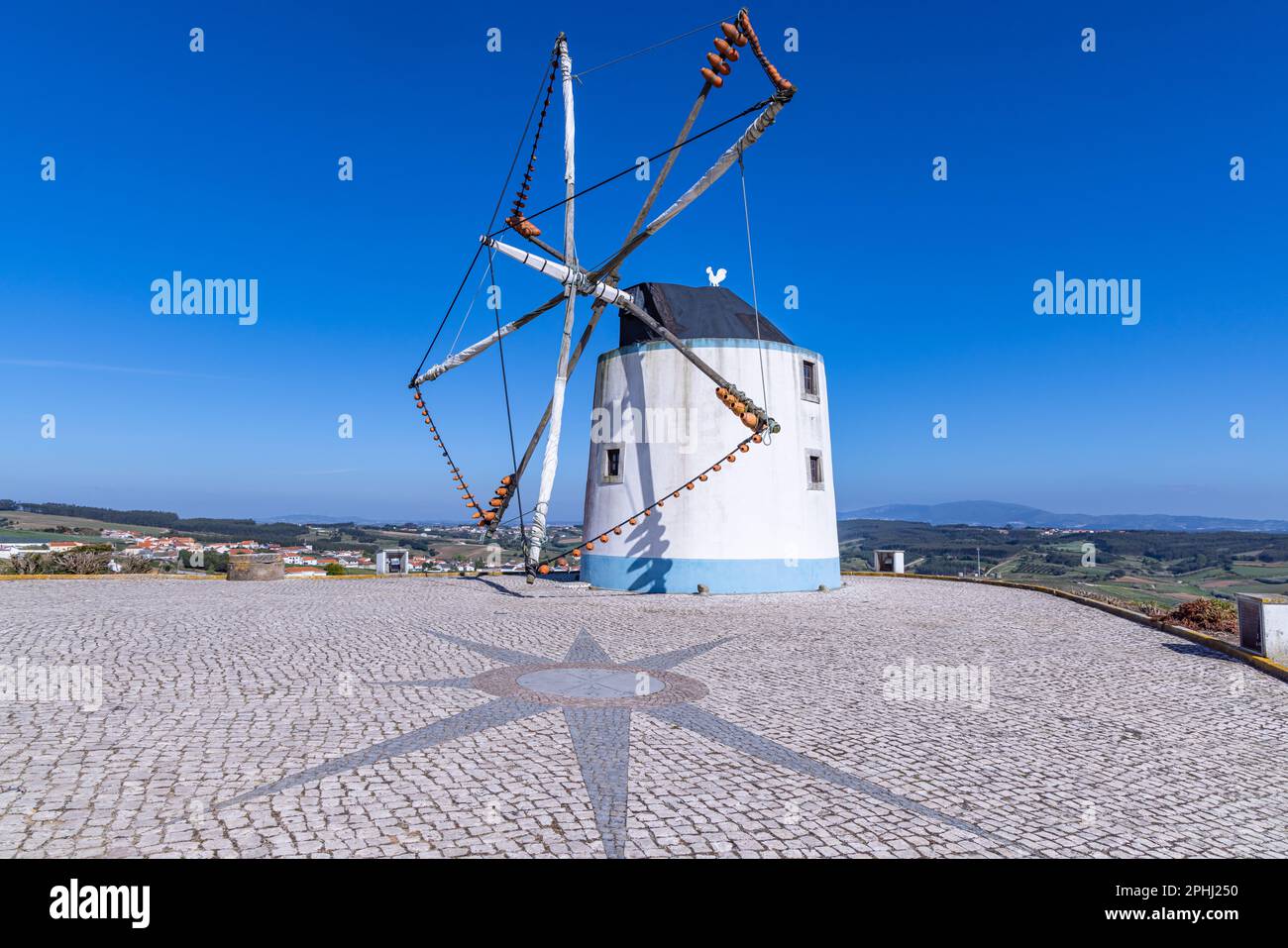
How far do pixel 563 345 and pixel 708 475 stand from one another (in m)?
6.10

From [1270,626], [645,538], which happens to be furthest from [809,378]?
[1270,626]

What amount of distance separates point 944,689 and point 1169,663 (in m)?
4.99

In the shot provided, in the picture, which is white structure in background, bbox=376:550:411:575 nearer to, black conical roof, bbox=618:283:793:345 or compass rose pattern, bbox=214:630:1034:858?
black conical roof, bbox=618:283:793:345

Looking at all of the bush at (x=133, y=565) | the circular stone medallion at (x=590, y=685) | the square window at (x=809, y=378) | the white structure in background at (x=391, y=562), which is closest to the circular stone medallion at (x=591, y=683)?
the circular stone medallion at (x=590, y=685)

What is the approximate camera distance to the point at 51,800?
18.4 ft

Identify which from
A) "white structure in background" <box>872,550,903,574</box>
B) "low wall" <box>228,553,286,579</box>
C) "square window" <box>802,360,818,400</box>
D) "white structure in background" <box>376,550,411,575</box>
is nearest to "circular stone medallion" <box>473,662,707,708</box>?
"square window" <box>802,360,818,400</box>

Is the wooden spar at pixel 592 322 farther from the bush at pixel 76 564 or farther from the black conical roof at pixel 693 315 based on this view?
the bush at pixel 76 564

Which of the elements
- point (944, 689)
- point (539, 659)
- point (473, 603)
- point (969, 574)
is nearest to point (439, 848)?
point (539, 659)

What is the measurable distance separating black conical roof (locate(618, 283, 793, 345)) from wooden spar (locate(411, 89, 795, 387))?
9.43ft

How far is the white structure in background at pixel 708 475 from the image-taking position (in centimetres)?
2202

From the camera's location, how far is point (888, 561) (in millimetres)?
31219

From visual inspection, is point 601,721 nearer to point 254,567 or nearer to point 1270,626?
point 1270,626
